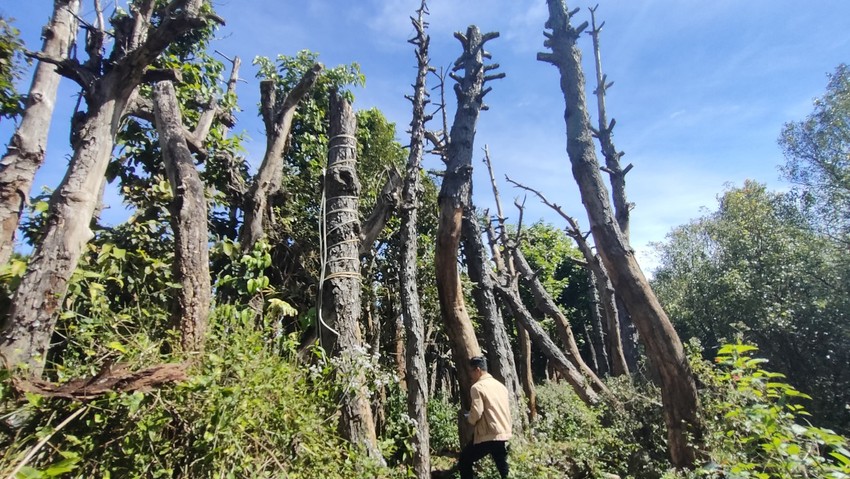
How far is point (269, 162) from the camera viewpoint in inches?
211

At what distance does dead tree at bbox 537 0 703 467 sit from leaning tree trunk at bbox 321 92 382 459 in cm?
345

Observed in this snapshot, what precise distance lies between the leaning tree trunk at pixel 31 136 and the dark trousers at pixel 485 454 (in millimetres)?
4768

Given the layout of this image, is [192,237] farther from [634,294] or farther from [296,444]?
[634,294]

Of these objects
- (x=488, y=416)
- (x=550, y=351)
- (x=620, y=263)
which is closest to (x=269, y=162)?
Answer: (x=488, y=416)

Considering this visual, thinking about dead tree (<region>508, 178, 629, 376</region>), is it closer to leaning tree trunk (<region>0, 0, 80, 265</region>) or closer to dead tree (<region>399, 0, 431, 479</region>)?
dead tree (<region>399, 0, 431, 479</region>)

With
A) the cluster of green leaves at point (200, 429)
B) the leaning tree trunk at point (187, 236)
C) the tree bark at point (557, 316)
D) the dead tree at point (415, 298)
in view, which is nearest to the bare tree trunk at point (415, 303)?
the dead tree at point (415, 298)

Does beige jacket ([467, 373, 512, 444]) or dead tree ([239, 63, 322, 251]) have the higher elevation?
dead tree ([239, 63, 322, 251])

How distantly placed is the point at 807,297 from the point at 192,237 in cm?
1610

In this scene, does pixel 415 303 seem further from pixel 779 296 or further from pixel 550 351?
pixel 779 296

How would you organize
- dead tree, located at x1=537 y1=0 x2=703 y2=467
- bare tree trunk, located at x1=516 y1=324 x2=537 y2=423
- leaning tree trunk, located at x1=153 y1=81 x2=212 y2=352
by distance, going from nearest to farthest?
leaning tree trunk, located at x1=153 y1=81 x2=212 y2=352, dead tree, located at x1=537 y1=0 x2=703 y2=467, bare tree trunk, located at x1=516 y1=324 x2=537 y2=423

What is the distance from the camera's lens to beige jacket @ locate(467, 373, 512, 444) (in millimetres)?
4406

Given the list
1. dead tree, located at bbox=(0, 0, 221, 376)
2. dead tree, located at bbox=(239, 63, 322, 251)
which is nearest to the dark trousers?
dead tree, located at bbox=(239, 63, 322, 251)

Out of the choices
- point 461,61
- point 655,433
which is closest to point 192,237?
point 461,61

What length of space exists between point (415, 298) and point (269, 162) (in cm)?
242
